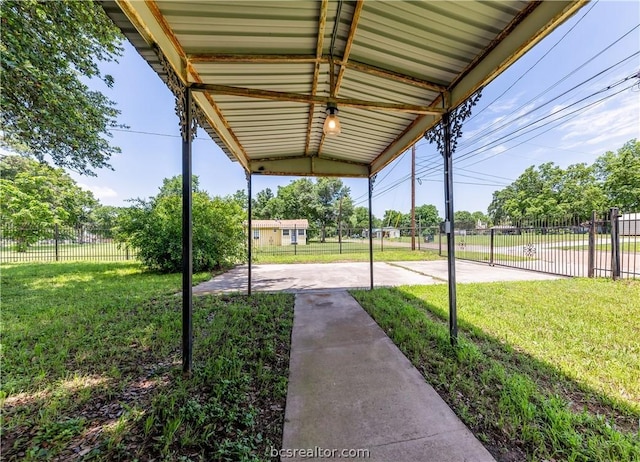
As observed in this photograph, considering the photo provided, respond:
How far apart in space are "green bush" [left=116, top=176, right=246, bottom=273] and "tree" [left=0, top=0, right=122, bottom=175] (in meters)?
2.17

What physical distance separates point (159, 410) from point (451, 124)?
3.61 meters

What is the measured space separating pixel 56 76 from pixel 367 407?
8508 mm

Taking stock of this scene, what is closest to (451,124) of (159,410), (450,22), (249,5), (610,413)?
(450,22)

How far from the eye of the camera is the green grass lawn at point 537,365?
150 cm

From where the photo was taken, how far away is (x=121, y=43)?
6.49 metres

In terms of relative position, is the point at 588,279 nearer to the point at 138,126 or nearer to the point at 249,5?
the point at 249,5

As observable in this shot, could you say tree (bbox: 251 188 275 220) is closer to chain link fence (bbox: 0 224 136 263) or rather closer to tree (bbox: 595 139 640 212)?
chain link fence (bbox: 0 224 136 263)

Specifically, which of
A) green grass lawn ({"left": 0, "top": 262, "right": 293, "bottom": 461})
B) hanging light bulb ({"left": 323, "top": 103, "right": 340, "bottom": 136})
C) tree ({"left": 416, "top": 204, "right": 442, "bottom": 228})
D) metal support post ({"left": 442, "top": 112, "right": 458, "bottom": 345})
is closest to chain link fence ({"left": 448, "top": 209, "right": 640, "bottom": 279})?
metal support post ({"left": 442, "top": 112, "right": 458, "bottom": 345})

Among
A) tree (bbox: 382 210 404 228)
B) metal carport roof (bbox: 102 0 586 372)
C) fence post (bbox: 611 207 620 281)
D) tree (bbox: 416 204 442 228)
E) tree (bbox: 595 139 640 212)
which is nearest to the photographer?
metal carport roof (bbox: 102 0 586 372)

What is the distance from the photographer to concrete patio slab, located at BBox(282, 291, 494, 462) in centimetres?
142

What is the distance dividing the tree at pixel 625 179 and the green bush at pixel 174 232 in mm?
35394

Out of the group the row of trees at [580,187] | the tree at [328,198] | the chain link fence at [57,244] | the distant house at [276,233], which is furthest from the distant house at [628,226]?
the tree at [328,198]

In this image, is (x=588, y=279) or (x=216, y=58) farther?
→ (x=588, y=279)

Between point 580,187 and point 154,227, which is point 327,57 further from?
point 580,187
